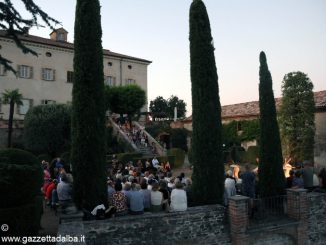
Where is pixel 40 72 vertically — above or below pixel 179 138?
above

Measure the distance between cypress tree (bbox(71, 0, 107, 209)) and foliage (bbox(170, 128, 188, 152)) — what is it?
85.2ft

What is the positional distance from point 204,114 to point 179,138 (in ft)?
80.1

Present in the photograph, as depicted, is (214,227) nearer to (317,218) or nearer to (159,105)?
(317,218)

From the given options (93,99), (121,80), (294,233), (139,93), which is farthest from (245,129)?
(93,99)

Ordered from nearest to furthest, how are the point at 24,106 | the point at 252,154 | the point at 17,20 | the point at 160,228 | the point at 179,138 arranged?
the point at 17,20 < the point at 160,228 < the point at 252,154 < the point at 24,106 < the point at 179,138

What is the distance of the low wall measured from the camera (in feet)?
32.8

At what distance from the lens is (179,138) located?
38188 millimetres

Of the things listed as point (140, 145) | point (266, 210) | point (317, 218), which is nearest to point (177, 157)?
point (140, 145)

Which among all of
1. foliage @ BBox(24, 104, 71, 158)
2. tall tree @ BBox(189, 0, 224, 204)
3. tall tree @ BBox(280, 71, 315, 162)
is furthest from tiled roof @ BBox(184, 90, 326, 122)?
tall tree @ BBox(189, 0, 224, 204)

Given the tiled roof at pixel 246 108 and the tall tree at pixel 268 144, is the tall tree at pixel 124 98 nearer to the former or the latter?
the tiled roof at pixel 246 108

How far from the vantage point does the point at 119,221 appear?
34.1 ft

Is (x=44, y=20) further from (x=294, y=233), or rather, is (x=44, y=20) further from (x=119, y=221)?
(x=294, y=233)

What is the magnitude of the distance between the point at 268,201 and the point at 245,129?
2566 centimetres

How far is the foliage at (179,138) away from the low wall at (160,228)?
2587 centimetres
